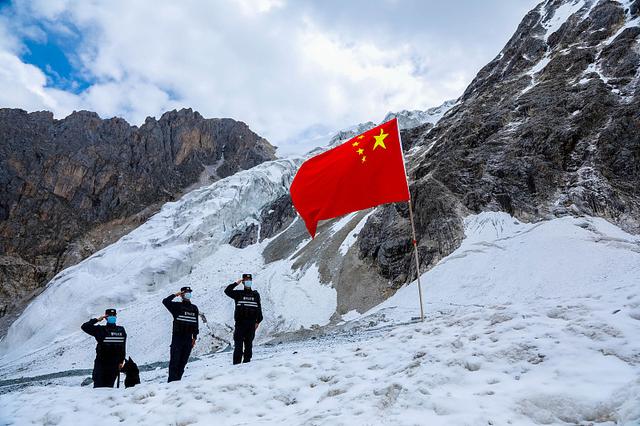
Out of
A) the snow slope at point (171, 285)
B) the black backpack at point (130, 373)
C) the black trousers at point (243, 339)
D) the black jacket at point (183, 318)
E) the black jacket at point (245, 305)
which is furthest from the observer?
the snow slope at point (171, 285)

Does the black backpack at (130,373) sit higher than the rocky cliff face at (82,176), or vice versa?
the rocky cliff face at (82,176)

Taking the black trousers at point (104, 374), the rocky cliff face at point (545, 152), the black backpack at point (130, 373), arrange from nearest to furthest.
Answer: the black trousers at point (104, 374) < the black backpack at point (130, 373) < the rocky cliff face at point (545, 152)

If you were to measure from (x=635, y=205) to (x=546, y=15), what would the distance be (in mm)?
36966

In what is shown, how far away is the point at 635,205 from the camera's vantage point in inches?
758

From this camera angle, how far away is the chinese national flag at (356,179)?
36.1 feet

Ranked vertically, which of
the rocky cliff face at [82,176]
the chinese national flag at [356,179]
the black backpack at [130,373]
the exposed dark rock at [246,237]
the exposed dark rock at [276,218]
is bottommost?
the black backpack at [130,373]

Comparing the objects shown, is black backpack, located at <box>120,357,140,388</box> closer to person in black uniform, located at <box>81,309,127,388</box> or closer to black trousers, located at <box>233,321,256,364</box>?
person in black uniform, located at <box>81,309,127,388</box>

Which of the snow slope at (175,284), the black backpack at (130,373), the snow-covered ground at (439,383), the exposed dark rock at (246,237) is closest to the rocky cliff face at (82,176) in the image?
the snow slope at (175,284)

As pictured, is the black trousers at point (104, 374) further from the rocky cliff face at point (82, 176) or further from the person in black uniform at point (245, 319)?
the rocky cliff face at point (82, 176)

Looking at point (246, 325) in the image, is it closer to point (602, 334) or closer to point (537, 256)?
point (602, 334)

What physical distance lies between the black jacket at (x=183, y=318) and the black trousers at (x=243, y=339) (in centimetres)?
99

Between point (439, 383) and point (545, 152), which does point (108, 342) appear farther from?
point (545, 152)

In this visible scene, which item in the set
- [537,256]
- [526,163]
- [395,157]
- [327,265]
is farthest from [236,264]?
[395,157]

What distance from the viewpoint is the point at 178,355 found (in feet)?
27.6
